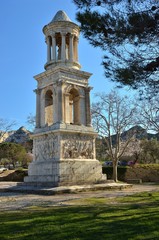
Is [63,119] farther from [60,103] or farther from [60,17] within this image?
[60,17]

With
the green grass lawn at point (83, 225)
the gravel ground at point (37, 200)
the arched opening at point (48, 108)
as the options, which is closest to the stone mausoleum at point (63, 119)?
the arched opening at point (48, 108)

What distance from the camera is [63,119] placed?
1848cm

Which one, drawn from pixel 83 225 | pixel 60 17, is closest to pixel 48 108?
pixel 60 17

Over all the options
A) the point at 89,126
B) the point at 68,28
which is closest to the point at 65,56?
the point at 68,28

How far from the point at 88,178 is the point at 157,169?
48.5 feet

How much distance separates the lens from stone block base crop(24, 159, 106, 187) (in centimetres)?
1686

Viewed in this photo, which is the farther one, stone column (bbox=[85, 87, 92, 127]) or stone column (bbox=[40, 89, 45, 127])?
stone column (bbox=[40, 89, 45, 127])

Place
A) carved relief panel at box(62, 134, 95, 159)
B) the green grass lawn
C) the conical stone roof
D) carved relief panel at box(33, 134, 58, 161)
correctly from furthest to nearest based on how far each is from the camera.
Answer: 1. the conical stone roof
2. carved relief panel at box(33, 134, 58, 161)
3. carved relief panel at box(62, 134, 95, 159)
4. the green grass lawn

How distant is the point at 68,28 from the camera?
2062 cm

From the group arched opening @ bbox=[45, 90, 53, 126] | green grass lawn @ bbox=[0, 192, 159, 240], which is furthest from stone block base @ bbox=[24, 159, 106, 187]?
green grass lawn @ bbox=[0, 192, 159, 240]

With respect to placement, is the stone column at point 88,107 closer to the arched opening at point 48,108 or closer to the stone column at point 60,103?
the stone column at point 60,103

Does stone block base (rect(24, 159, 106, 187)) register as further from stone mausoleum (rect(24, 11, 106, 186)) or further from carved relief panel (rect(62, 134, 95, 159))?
carved relief panel (rect(62, 134, 95, 159))

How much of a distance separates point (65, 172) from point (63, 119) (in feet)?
11.4

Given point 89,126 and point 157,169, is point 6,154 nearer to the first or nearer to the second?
point 157,169
